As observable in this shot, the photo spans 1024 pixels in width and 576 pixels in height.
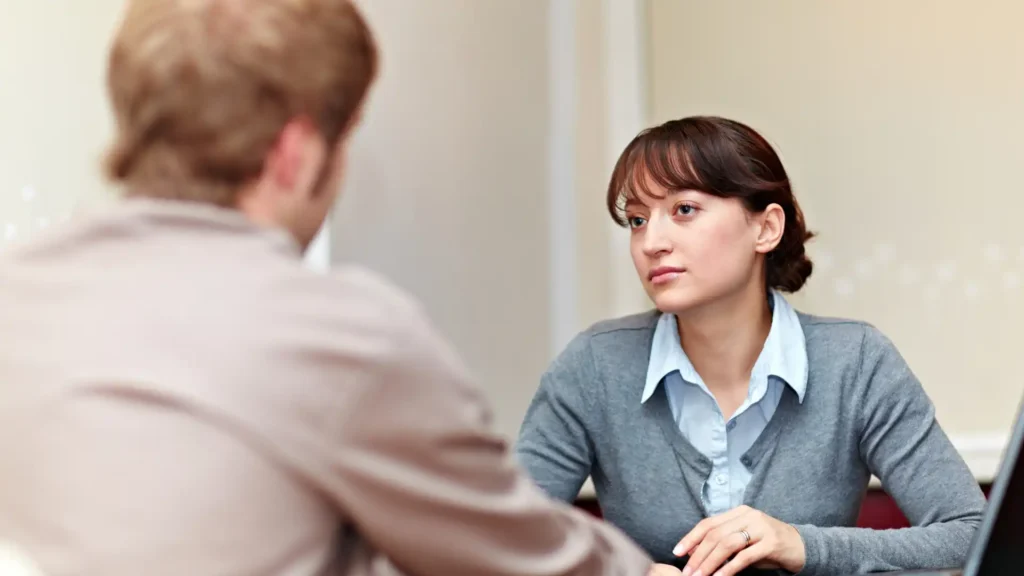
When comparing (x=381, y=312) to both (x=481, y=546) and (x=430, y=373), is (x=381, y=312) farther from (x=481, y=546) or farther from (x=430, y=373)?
(x=481, y=546)

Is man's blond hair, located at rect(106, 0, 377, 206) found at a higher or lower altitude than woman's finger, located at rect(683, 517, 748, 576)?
higher

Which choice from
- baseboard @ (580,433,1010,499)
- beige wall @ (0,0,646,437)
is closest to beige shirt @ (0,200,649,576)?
beige wall @ (0,0,646,437)

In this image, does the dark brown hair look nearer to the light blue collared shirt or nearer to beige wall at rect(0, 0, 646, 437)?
the light blue collared shirt

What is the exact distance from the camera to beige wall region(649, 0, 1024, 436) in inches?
103

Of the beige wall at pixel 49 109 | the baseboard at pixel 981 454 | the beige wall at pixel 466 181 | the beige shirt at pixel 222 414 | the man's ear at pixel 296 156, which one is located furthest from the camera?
the baseboard at pixel 981 454

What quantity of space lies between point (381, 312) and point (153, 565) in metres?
0.21

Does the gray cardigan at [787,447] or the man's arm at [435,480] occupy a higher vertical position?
the man's arm at [435,480]

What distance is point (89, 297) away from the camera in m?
0.71

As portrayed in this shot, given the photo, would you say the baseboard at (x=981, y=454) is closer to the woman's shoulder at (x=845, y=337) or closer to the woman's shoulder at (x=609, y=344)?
the woman's shoulder at (x=609, y=344)

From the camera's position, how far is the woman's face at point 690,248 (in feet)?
5.17

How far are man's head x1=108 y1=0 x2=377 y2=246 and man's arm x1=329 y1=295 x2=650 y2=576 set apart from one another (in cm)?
16

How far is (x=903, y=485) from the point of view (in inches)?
58.8

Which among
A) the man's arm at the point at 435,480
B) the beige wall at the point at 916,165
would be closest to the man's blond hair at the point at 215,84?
the man's arm at the point at 435,480

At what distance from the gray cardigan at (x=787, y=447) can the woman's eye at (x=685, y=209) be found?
24cm
